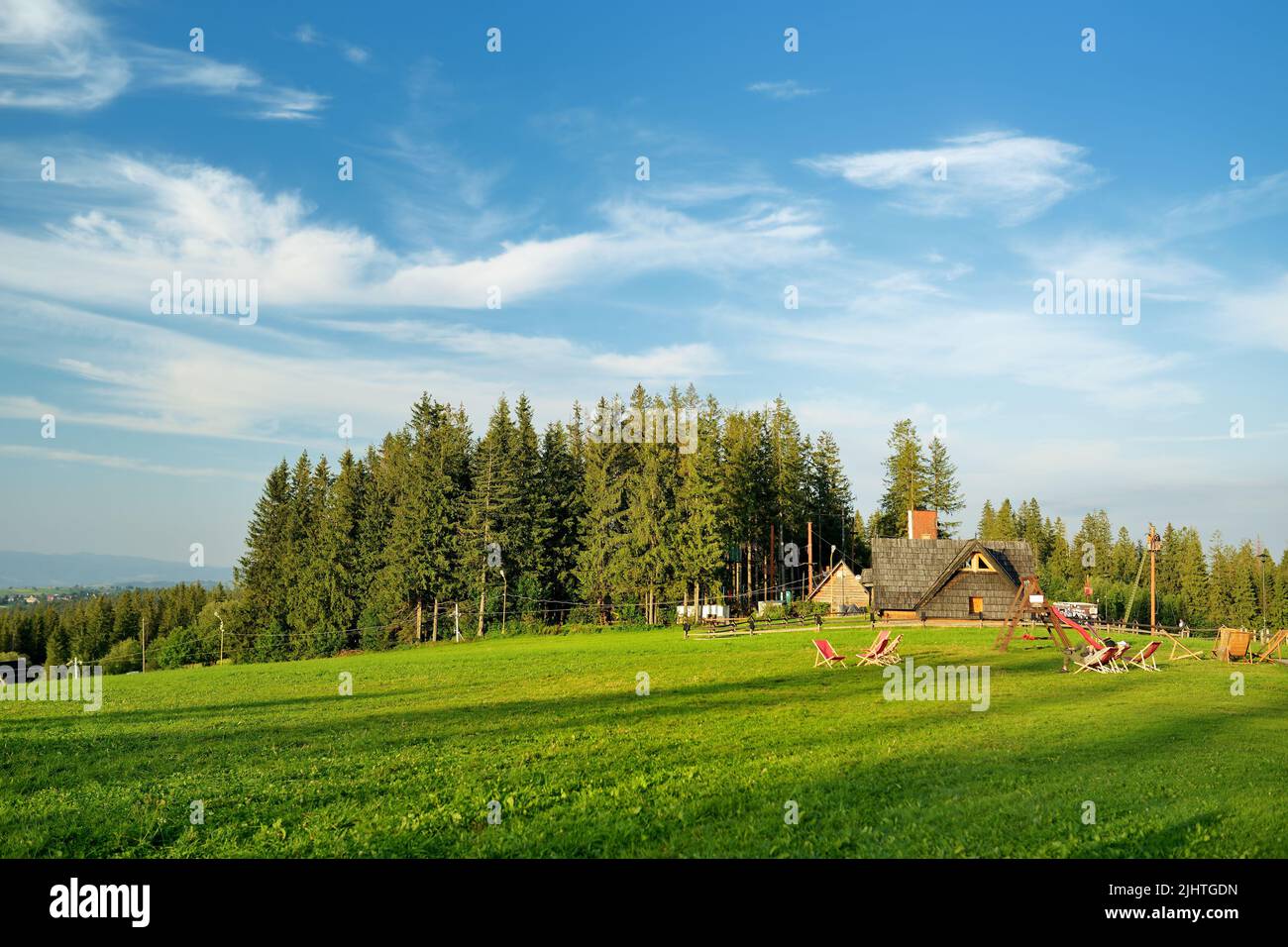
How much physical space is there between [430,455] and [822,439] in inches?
1675

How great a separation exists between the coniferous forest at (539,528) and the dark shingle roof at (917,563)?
859 centimetres

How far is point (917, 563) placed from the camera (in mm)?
56969

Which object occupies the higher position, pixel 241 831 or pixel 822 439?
pixel 822 439

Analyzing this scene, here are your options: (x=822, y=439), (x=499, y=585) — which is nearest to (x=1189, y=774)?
(x=499, y=585)

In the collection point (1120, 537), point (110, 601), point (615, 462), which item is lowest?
point (110, 601)

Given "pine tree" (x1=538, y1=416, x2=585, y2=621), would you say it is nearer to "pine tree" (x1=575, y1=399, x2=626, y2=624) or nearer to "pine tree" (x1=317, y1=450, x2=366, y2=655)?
"pine tree" (x1=575, y1=399, x2=626, y2=624)

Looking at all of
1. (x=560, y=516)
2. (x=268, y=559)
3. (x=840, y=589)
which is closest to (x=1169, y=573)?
(x=840, y=589)

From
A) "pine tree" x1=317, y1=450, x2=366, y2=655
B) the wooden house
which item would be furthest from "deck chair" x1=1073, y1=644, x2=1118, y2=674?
"pine tree" x1=317, y1=450, x2=366, y2=655

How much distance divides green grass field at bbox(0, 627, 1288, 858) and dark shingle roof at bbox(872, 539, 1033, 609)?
105 feet

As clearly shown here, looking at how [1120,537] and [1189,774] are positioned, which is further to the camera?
[1120,537]

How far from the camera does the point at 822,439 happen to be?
3538 inches
